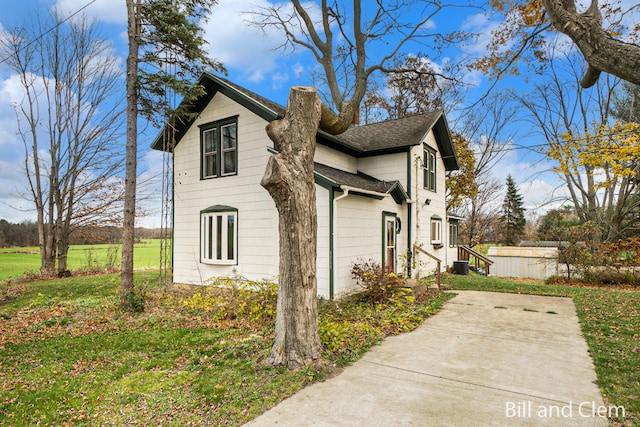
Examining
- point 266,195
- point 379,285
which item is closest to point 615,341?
point 379,285

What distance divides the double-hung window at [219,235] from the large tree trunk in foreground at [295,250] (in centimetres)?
594

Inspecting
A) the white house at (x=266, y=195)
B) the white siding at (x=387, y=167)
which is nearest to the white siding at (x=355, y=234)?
the white house at (x=266, y=195)

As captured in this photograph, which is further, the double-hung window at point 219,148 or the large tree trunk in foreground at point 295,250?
the double-hung window at point 219,148

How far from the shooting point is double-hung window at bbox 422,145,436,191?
13.6 m

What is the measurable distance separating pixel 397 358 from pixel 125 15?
10945mm

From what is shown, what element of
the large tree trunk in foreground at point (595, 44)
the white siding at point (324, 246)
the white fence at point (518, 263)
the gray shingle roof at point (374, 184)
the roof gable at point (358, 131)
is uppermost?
the roof gable at point (358, 131)

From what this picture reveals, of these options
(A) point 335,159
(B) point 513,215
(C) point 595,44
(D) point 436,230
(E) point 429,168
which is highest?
(E) point 429,168

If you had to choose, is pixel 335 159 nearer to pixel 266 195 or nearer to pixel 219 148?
pixel 266 195

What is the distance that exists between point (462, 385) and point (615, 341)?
3.54 meters

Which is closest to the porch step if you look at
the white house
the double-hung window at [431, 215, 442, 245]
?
the white house

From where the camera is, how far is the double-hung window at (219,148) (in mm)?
10680

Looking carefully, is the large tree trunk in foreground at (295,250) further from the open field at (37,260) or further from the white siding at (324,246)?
the open field at (37,260)

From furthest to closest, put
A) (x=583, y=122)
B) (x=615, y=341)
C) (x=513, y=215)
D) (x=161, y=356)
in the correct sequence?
(x=513, y=215)
(x=583, y=122)
(x=615, y=341)
(x=161, y=356)

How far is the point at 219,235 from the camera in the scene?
10805mm
